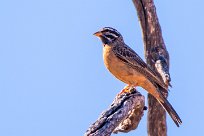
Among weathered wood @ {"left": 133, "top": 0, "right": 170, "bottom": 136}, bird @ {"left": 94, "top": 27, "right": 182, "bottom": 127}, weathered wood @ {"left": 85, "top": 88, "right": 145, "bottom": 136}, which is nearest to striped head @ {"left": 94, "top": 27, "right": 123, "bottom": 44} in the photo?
bird @ {"left": 94, "top": 27, "right": 182, "bottom": 127}

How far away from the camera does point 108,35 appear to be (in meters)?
15.8

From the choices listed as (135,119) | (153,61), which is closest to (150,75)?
(153,61)

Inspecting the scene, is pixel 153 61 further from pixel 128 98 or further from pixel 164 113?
pixel 128 98

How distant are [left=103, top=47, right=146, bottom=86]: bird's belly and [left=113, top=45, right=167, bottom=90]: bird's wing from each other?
81 mm

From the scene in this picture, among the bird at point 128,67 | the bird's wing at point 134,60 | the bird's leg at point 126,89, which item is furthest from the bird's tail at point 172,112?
the bird's leg at point 126,89

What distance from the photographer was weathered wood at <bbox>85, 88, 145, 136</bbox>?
11.5 meters

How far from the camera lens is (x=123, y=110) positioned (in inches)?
499

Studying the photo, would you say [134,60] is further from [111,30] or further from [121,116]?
[121,116]

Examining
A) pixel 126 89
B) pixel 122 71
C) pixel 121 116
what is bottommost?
pixel 121 116

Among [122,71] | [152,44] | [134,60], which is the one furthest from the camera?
[134,60]

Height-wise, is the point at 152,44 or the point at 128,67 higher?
the point at 152,44

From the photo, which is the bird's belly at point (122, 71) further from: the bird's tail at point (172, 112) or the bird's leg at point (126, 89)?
the bird's tail at point (172, 112)

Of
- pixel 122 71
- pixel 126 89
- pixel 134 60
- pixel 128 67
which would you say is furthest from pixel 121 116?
pixel 134 60

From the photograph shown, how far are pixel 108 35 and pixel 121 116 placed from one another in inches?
143
